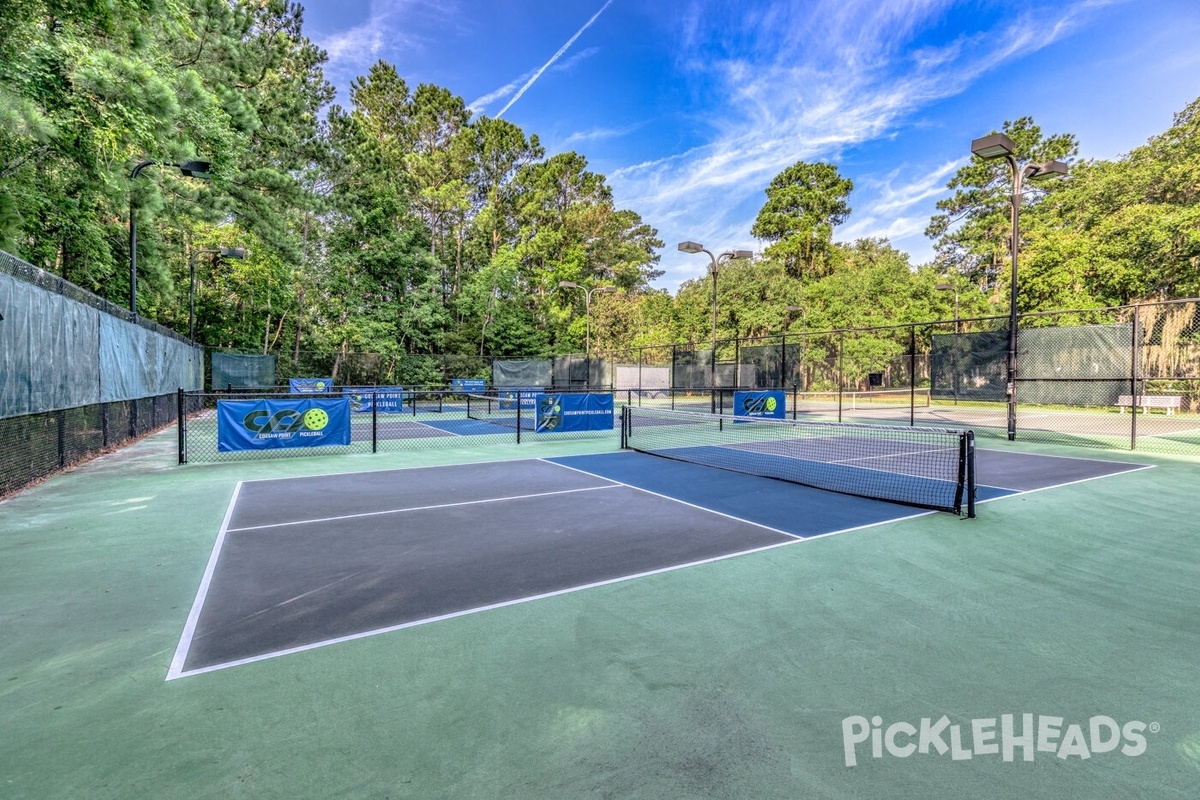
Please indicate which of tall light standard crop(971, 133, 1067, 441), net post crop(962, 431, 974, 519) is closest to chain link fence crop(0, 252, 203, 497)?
net post crop(962, 431, 974, 519)

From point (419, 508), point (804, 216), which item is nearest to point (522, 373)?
point (419, 508)

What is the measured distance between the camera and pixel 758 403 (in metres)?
17.0

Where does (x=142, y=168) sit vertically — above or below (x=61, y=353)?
above

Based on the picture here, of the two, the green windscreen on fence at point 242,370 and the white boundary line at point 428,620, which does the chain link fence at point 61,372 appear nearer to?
the white boundary line at point 428,620

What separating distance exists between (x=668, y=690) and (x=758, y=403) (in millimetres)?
15001

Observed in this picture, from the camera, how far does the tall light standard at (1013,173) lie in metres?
11.0

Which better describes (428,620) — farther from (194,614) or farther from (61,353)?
(61,353)

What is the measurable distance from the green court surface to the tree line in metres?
9.15

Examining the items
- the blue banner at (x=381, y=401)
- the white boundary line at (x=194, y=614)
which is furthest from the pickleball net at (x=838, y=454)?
the blue banner at (x=381, y=401)

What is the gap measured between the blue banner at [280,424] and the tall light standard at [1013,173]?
1424 cm

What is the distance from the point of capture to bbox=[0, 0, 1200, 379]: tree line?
10039 mm

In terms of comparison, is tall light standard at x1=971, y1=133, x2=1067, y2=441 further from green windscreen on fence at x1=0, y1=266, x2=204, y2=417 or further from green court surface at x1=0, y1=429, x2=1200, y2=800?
green windscreen on fence at x1=0, y1=266, x2=204, y2=417

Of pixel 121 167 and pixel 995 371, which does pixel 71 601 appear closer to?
pixel 121 167

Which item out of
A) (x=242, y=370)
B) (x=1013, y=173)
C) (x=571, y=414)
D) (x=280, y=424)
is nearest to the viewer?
(x=280, y=424)
